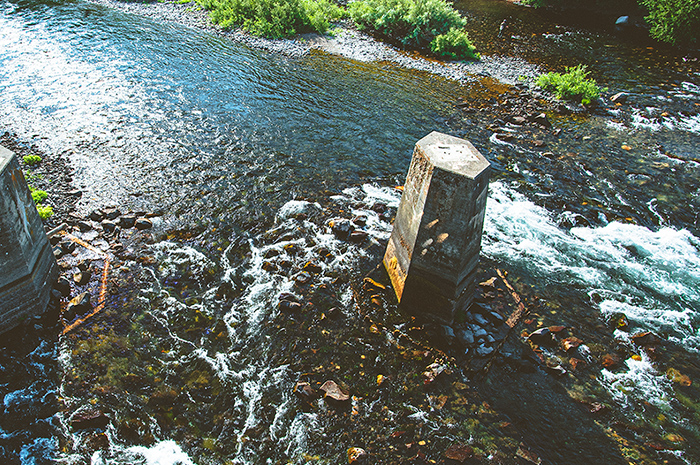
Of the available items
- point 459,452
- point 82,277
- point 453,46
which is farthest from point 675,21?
point 82,277

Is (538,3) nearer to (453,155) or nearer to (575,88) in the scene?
(575,88)

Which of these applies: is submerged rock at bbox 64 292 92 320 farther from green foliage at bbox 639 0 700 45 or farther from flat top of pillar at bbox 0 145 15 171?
green foliage at bbox 639 0 700 45

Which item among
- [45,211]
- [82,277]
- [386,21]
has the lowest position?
[82,277]

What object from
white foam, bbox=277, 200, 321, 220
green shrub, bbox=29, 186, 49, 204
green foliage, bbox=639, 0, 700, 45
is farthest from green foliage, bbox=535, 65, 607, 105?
green shrub, bbox=29, 186, 49, 204

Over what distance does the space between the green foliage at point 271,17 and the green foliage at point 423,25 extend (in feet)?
11.5

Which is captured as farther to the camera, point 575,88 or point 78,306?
point 575,88

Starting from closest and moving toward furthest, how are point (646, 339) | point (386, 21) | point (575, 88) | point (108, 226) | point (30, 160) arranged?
point (646, 339)
point (108, 226)
point (30, 160)
point (575, 88)
point (386, 21)

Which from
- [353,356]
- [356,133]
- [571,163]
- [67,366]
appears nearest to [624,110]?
[571,163]

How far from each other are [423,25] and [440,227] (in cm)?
2005

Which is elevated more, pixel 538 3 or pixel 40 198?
pixel 538 3

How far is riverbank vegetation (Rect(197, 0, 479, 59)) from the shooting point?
2205 cm

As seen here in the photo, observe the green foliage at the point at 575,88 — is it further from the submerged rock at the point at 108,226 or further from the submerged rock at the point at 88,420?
the submerged rock at the point at 88,420

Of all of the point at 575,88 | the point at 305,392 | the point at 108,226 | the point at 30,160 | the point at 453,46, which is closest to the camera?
the point at 305,392

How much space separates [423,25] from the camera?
903 inches
